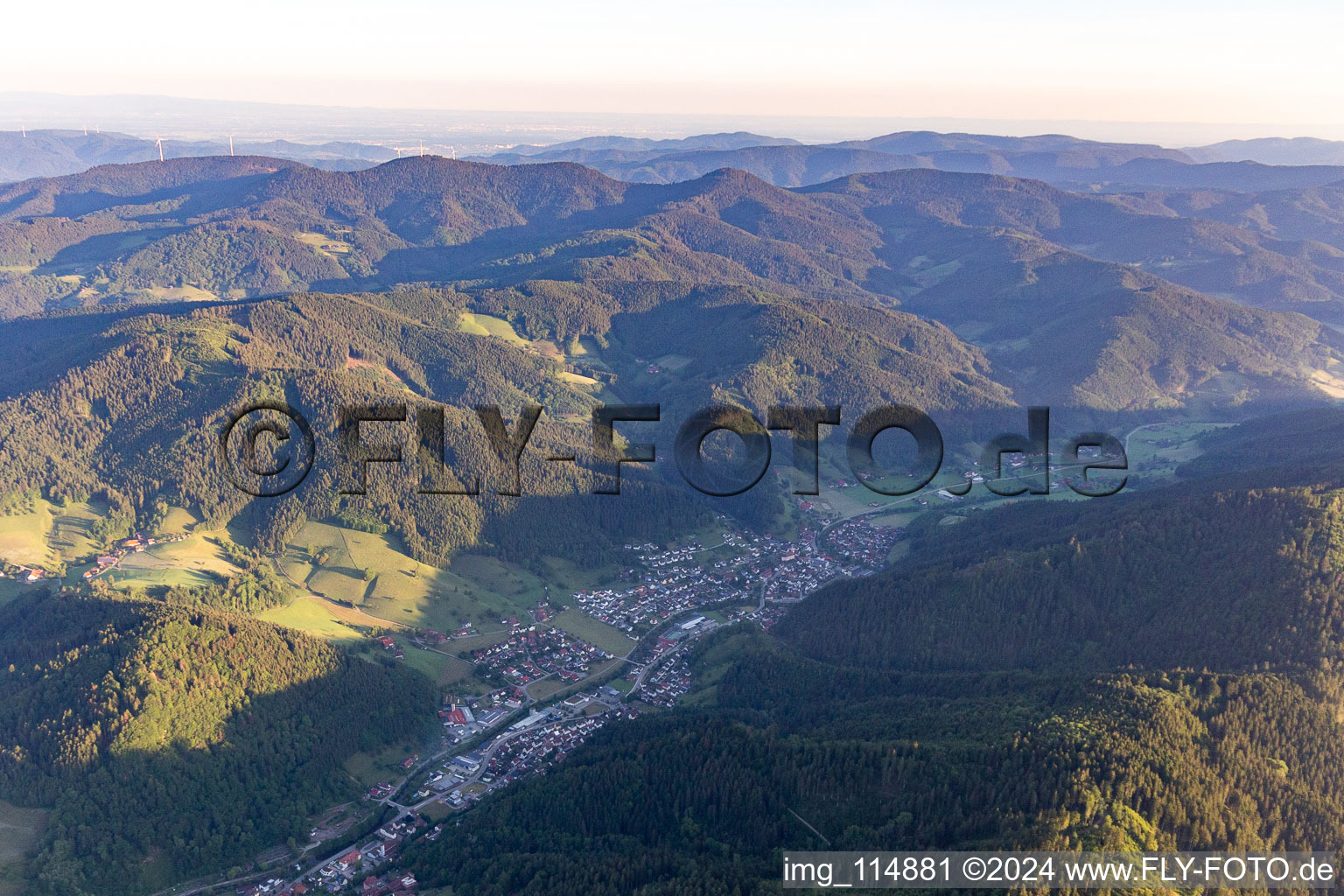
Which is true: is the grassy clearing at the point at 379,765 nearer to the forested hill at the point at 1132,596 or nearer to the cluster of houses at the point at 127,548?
the forested hill at the point at 1132,596

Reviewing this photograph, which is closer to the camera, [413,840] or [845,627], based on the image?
[413,840]

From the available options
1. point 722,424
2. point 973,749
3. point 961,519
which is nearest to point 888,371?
point 722,424

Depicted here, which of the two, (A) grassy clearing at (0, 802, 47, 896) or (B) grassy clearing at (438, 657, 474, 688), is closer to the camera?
(A) grassy clearing at (0, 802, 47, 896)

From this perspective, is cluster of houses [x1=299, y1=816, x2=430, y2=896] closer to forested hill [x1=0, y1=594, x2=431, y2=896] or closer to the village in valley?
the village in valley

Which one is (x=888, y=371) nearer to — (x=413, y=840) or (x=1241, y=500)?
(x=1241, y=500)

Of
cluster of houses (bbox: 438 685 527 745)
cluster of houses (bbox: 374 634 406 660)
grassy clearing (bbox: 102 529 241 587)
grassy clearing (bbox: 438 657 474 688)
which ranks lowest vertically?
cluster of houses (bbox: 438 685 527 745)

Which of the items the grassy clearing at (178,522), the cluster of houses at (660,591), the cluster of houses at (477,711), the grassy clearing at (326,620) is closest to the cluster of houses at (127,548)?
the grassy clearing at (178,522)

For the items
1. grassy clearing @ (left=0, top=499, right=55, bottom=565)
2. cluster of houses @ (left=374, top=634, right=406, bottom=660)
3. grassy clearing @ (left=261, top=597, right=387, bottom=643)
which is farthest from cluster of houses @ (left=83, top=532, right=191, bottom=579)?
cluster of houses @ (left=374, top=634, right=406, bottom=660)

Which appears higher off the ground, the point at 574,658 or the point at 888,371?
the point at 888,371
